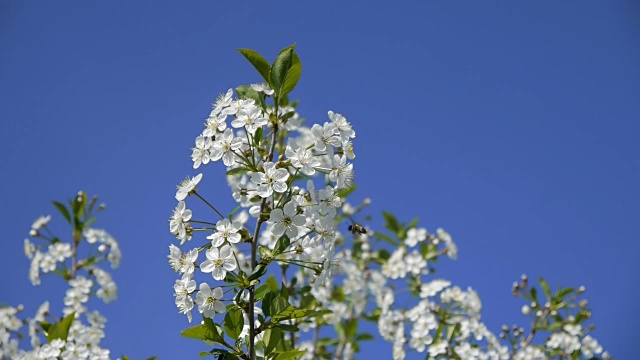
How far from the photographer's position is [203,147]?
105 inches

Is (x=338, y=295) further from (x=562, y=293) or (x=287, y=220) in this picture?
(x=287, y=220)

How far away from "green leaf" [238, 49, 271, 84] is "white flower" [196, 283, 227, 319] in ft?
3.22

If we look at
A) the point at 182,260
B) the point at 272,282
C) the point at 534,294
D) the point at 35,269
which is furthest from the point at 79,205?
the point at 534,294

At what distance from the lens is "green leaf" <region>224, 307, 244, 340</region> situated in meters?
2.60

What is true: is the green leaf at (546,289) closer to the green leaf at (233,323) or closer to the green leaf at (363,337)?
the green leaf at (363,337)

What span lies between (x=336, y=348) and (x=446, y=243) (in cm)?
159

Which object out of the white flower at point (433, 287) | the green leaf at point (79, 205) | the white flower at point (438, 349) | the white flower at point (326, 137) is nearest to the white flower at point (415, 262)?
the white flower at point (433, 287)

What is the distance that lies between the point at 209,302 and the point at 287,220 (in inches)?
19.1

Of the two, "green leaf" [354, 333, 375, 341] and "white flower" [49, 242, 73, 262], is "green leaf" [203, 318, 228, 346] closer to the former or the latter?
"white flower" [49, 242, 73, 262]

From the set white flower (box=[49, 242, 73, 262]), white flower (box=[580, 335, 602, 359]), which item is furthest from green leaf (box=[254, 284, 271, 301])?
white flower (box=[580, 335, 602, 359])

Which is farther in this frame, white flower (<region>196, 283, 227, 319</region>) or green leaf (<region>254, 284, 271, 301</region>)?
green leaf (<region>254, 284, 271, 301</region>)

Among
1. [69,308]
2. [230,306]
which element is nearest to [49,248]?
[69,308]

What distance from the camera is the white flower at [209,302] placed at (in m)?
2.50

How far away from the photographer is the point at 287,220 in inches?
99.6
